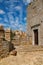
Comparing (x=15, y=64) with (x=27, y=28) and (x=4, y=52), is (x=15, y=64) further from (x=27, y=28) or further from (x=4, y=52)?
(x=27, y=28)

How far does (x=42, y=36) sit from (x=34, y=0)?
13.2 feet

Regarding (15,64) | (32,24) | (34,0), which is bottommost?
(15,64)

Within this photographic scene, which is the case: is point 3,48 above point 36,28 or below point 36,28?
below

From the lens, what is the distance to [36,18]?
605 inches

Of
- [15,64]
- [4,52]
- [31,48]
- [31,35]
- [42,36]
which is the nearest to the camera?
[15,64]

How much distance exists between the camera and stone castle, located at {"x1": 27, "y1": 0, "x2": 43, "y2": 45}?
581 inches

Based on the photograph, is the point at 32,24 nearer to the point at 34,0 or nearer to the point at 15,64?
the point at 34,0

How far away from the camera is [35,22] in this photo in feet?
51.2

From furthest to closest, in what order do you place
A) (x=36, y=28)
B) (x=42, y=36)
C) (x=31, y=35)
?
(x=31, y=35) < (x=36, y=28) < (x=42, y=36)

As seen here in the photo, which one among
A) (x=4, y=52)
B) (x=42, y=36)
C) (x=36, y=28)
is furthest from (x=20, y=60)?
(x=36, y=28)

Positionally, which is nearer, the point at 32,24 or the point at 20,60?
the point at 20,60

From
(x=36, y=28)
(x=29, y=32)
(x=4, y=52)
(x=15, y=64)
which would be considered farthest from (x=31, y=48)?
(x=29, y=32)

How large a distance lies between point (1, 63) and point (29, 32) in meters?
8.35

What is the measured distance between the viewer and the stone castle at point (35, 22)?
14.8m
